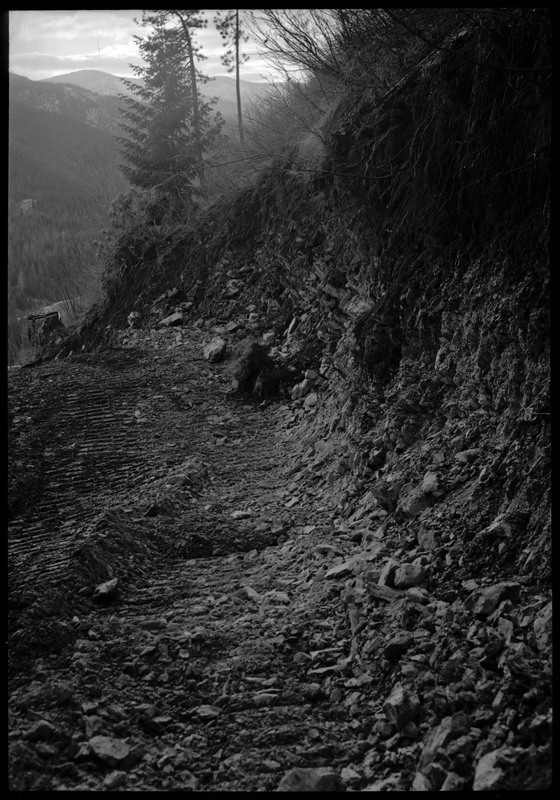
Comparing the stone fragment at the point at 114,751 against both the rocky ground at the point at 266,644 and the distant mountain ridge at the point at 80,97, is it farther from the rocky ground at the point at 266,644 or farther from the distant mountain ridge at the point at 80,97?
the distant mountain ridge at the point at 80,97

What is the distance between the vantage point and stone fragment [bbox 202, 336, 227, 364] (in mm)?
9055

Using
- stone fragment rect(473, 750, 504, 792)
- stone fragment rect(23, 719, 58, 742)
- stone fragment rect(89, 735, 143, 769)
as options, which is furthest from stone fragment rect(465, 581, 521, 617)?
stone fragment rect(23, 719, 58, 742)

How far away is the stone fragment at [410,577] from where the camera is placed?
3.19 m

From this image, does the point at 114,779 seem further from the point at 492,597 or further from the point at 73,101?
the point at 73,101

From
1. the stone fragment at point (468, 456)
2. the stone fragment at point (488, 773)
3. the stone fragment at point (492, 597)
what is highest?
the stone fragment at point (468, 456)

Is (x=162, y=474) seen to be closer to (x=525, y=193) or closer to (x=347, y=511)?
(x=347, y=511)

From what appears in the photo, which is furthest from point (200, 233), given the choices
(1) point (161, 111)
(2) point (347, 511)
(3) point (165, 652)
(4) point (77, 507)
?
(3) point (165, 652)

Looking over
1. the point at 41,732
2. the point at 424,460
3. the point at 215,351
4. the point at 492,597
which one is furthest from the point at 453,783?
the point at 215,351

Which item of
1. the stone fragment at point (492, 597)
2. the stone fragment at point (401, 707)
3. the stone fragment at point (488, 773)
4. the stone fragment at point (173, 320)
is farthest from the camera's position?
the stone fragment at point (173, 320)

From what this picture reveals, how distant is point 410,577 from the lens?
3.20 metres

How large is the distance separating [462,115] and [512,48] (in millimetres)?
573

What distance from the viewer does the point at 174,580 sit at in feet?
12.8

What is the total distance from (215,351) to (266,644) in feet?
21.1

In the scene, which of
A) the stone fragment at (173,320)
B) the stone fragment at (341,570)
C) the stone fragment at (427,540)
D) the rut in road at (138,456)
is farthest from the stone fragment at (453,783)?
the stone fragment at (173,320)
